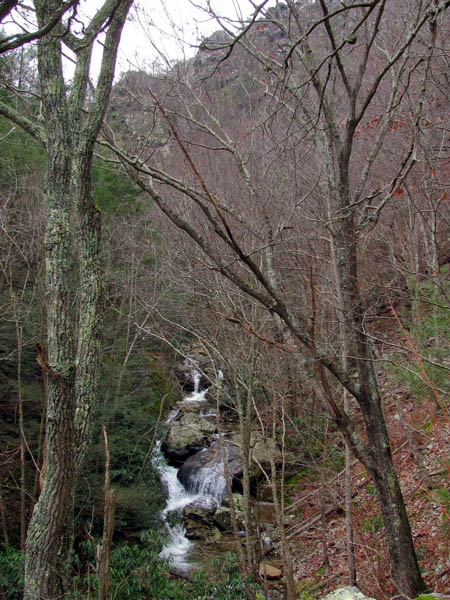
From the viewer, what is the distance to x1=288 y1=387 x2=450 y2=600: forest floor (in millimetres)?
5242

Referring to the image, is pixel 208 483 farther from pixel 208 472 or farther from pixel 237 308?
pixel 237 308

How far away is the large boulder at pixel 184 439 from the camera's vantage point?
12531mm

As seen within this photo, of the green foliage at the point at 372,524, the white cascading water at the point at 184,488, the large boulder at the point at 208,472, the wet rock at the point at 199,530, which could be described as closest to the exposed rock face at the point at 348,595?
the green foliage at the point at 372,524

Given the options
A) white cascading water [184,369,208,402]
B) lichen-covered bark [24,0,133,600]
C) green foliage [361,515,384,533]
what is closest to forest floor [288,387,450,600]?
green foliage [361,515,384,533]

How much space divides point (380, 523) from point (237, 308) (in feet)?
11.8

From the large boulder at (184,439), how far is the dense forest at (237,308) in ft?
0.18

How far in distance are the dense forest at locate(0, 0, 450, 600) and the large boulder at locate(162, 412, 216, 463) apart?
2.1 inches

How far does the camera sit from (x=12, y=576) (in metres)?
6.52

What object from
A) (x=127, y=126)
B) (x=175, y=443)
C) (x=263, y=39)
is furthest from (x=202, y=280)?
(x=175, y=443)

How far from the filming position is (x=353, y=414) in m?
10.8

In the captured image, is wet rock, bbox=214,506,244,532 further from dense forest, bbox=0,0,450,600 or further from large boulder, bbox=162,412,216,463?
large boulder, bbox=162,412,216,463

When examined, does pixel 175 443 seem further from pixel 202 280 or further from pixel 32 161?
pixel 32 161

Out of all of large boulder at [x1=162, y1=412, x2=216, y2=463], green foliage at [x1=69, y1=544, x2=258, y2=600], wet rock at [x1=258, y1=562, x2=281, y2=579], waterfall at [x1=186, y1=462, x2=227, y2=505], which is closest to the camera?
green foliage at [x1=69, y1=544, x2=258, y2=600]

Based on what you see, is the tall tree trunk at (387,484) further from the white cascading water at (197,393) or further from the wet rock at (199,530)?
the white cascading water at (197,393)
